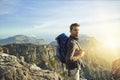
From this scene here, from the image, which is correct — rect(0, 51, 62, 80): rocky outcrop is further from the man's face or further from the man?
the man's face

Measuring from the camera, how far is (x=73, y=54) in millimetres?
8625

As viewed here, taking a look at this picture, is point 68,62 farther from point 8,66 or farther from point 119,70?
point 119,70

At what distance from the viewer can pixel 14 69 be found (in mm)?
22625

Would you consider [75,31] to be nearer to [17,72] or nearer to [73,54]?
[73,54]

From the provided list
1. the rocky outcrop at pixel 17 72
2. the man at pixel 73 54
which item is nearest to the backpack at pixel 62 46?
the man at pixel 73 54

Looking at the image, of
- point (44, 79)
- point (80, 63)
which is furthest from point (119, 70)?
point (80, 63)

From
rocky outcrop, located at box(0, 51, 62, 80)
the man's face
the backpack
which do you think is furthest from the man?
rocky outcrop, located at box(0, 51, 62, 80)

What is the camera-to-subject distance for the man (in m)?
8.59

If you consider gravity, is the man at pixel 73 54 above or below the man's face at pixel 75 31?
below

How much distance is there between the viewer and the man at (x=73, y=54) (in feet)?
28.2

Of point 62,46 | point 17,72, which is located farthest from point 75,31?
point 17,72

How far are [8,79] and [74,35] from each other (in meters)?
14.5

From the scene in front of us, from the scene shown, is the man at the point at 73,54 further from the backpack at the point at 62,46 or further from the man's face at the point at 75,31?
the backpack at the point at 62,46

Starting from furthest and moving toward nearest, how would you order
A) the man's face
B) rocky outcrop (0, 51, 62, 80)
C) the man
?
rocky outcrop (0, 51, 62, 80) < the man's face < the man
